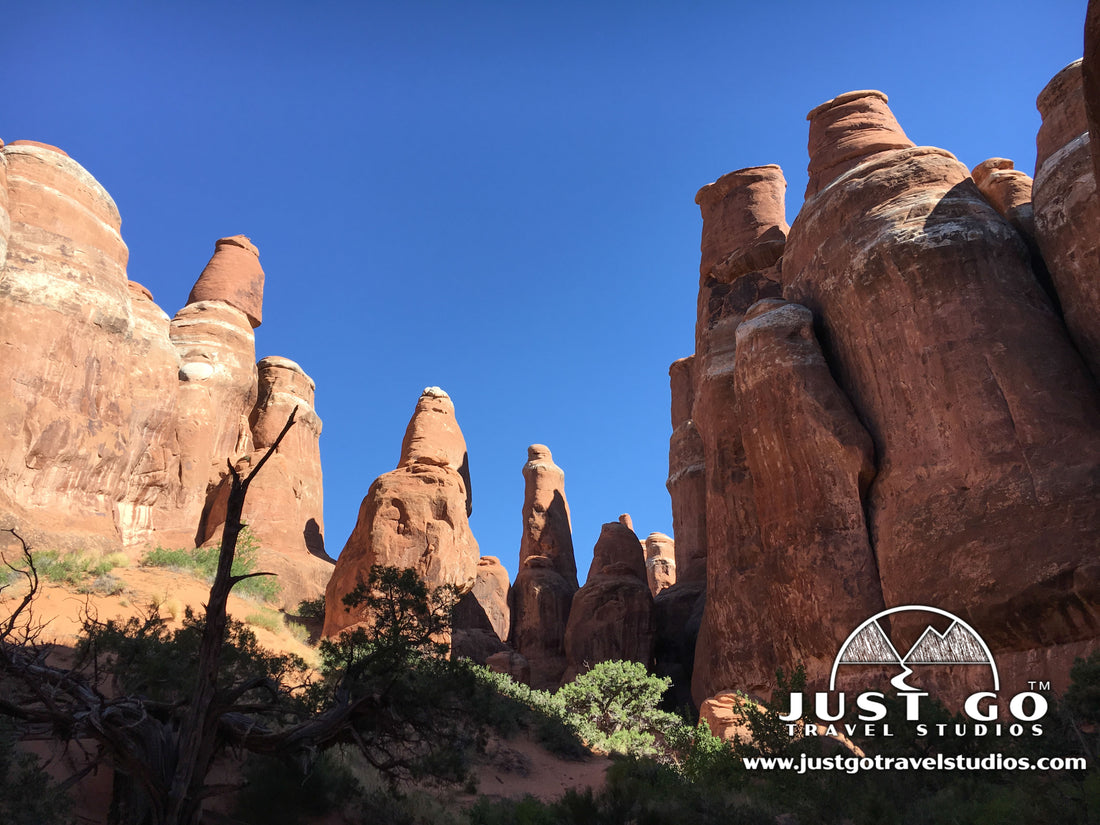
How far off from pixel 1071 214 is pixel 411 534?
19.9m

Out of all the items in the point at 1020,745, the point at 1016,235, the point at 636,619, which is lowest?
the point at 1020,745

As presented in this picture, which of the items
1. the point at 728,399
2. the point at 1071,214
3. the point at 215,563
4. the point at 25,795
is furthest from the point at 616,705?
the point at 1071,214

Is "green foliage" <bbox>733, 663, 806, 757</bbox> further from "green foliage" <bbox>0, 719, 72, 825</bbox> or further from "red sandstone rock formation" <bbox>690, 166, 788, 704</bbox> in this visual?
"green foliage" <bbox>0, 719, 72, 825</bbox>

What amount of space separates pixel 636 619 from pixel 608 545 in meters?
5.22

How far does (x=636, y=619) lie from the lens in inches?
1165

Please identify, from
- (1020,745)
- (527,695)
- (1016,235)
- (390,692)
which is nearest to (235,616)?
(527,695)

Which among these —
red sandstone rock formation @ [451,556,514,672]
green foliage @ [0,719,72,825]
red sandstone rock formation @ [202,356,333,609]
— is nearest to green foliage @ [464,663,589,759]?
red sandstone rock formation @ [451,556,514,672]

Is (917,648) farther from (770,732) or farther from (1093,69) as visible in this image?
(1093,69)

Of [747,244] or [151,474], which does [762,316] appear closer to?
[747,244]

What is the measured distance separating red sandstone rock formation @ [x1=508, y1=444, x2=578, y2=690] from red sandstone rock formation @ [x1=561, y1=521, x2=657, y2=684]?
9.08 feet

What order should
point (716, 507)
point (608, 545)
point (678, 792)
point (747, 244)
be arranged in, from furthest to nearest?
point (608, 545) → point (747, 244) → point (716, 507) → point (678, 792)

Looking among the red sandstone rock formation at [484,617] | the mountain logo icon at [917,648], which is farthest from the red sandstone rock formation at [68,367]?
the mountain logo icon at [917,648]

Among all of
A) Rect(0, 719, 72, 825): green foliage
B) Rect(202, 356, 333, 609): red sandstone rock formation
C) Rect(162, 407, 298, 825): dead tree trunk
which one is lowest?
Rect(0, 719, 72, 825): green foliage

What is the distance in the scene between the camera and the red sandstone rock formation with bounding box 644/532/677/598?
192ft
